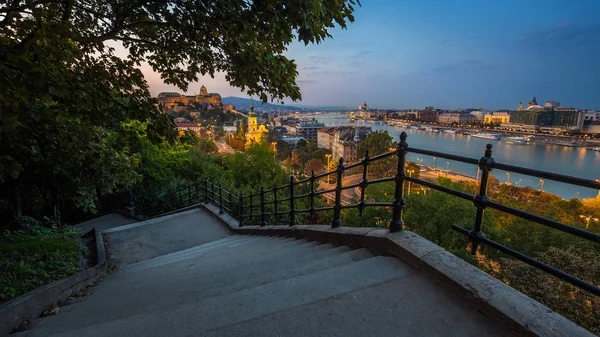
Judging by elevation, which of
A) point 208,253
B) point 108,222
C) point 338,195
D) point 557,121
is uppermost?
point 557,121

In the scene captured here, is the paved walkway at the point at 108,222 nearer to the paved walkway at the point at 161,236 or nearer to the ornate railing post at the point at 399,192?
the paved walkway at the point at 161,236

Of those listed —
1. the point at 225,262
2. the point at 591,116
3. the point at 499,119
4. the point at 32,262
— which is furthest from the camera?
the point at 499,119

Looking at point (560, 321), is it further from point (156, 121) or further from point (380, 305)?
point (156, 121)

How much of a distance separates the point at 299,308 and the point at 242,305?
0.42 m

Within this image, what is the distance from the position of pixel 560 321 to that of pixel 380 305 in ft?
2.97

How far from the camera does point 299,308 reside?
6.07 ft

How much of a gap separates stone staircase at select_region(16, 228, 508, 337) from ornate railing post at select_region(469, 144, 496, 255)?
0.45m

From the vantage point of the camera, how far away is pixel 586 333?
145 centimetres

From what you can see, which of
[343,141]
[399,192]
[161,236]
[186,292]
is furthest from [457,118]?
[186,292]

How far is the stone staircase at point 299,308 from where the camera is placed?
1673mm

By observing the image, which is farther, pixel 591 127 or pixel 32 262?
pixel 591 127

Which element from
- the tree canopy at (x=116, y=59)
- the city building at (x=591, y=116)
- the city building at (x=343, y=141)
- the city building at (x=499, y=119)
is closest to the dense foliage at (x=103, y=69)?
the tree canopy at (x=116, y=59)

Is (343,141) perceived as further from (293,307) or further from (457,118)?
(293,307)

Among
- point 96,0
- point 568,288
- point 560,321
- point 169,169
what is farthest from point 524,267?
point 169,169
